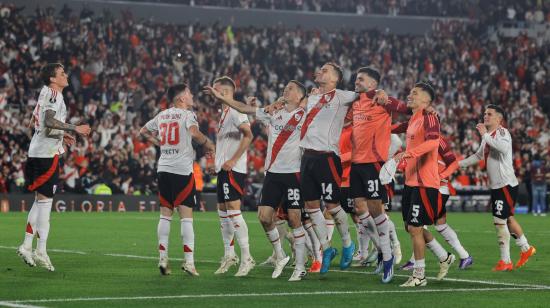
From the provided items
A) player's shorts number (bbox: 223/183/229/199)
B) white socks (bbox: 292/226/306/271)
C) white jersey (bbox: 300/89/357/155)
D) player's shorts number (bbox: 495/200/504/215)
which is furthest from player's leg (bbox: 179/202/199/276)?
player's shorts number (bbox: 495/200/504/215)

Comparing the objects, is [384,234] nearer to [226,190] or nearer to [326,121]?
[326,121]

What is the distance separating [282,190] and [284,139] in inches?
27.1

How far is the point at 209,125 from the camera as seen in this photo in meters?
40.3

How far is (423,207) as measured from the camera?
13078mm

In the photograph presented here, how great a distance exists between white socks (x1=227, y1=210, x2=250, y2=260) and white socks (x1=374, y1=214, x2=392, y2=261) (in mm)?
1796

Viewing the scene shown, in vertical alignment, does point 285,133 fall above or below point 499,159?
above

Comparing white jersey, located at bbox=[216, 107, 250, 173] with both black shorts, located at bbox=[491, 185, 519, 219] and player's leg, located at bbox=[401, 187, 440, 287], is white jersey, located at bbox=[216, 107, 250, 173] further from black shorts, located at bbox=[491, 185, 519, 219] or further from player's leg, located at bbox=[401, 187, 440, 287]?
black shorts, located at bbox=[491, 185, 519, 219]

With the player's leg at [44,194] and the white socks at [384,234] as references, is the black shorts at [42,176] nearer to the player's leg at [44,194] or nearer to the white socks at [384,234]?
the player's leg at [44,194]

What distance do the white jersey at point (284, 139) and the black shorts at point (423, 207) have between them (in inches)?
66.8

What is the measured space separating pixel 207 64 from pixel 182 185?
31.2m

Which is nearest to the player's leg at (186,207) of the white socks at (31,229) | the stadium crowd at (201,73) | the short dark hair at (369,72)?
the white socks at (31,229)

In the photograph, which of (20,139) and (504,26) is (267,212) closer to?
(20,139)

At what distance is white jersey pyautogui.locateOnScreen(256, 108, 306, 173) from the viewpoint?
1388 cm

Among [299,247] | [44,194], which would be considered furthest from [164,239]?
[44,194]
